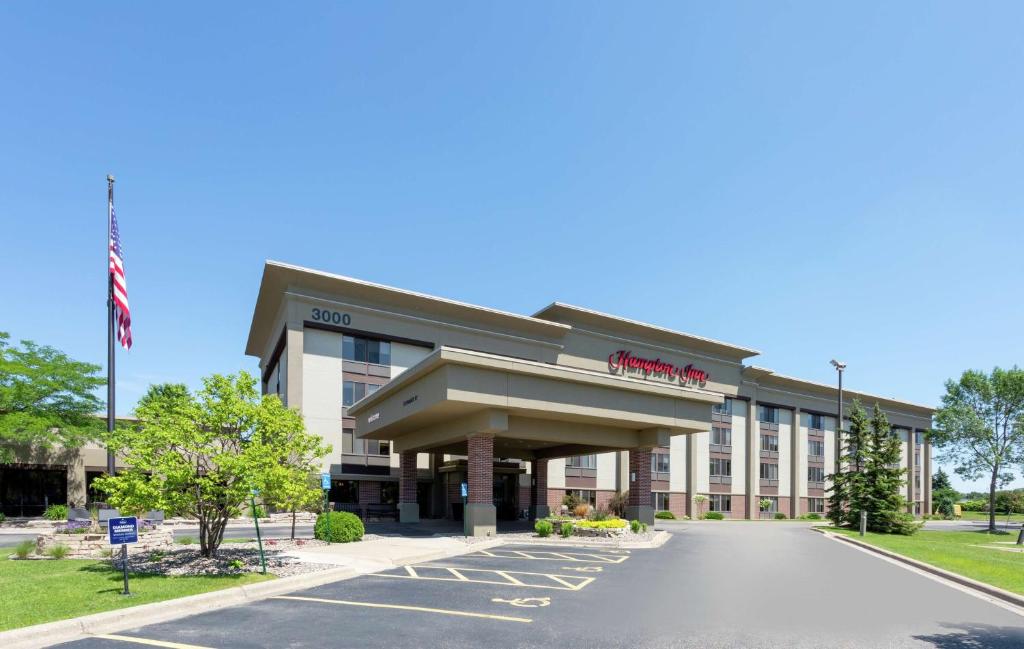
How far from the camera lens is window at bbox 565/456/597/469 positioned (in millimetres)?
55094

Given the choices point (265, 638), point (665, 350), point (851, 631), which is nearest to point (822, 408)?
point (665, 350)

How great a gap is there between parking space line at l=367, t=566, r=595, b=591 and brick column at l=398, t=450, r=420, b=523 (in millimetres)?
21576

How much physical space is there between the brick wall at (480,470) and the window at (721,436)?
131 ft

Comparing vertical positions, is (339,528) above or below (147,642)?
below

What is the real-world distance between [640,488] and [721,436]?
32028 millimetres

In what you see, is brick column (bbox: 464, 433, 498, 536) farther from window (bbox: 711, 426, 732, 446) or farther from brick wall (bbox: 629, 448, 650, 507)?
window (bbox: 711, 426, 732, 446)

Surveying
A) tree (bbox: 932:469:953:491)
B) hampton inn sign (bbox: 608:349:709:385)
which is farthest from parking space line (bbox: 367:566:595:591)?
tree (bbox: 932:469:953:491)

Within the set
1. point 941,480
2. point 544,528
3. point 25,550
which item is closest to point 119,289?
point 25,550

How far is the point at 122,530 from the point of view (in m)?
13.4

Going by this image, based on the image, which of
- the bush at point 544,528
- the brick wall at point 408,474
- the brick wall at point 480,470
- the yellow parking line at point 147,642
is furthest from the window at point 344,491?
the yellow parking line at point 147,642

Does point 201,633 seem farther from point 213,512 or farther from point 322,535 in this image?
point 322,535

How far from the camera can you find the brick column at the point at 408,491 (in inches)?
1543

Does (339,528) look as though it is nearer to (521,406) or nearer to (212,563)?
(212,563)

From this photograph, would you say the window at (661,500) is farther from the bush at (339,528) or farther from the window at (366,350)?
the bush at (339,528)
